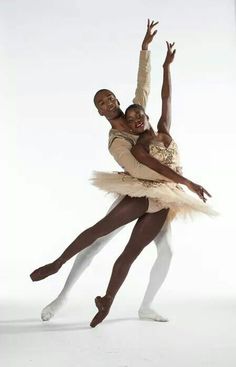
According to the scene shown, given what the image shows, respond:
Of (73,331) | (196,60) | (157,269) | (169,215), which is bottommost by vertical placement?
(73,331)

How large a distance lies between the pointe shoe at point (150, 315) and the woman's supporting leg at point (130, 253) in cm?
30

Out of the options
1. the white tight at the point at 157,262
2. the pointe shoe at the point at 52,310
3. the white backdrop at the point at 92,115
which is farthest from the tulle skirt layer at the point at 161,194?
the white backdrop at the point at 92,115

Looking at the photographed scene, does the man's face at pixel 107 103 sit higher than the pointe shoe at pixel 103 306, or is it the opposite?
the man's face at pixel 107 103

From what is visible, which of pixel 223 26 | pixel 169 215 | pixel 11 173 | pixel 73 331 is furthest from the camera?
pixel 223 26

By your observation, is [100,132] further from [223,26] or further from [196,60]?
[223,26]

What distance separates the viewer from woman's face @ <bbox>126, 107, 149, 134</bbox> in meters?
3.34

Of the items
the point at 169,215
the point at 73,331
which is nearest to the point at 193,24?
the point at 169,215

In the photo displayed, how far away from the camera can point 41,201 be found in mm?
5141

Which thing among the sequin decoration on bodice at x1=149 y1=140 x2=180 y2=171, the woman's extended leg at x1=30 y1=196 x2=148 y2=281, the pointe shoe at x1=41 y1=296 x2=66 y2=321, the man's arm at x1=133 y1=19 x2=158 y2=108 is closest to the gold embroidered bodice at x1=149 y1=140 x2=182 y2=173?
the sequin decoration on bodice at x1=149 y1=140 x2=180 y2=171

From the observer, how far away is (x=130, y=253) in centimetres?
329

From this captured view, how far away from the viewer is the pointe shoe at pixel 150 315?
343 centimetres

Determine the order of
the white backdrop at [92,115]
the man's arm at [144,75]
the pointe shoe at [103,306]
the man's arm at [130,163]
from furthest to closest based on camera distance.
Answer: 1. the white backdrop at [92,115]
2. the man's arm at [144,75]
3. the man's arm at [130,163]
4. the pointe shoe at [103,306]

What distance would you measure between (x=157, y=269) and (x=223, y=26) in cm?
271

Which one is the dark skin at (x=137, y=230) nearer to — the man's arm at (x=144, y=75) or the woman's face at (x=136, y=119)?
the woman's face at (x=136, y=119)
